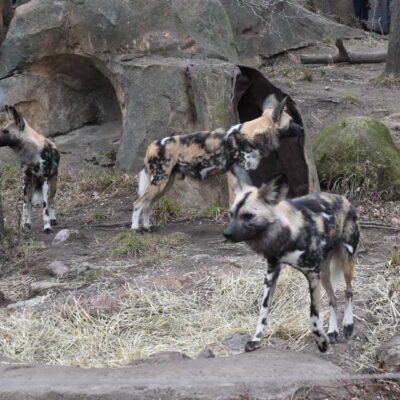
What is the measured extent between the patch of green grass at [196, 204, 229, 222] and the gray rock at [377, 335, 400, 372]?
3294 mm

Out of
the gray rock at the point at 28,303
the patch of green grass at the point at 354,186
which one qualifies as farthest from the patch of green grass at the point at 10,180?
the gray rock at the point at 28,303

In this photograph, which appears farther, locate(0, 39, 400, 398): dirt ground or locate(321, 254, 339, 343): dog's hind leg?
locate(0, 39, 400, 398): dirt ground

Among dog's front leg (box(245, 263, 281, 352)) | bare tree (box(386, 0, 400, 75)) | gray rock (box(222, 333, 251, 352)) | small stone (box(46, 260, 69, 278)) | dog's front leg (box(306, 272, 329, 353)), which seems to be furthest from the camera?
bare tree (box(386, 0, 400, 75))

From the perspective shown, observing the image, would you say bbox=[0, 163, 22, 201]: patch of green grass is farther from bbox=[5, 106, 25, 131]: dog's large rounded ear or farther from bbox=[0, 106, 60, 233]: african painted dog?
bbox=[5, 106, 25, 131]: dog's large rounded ear

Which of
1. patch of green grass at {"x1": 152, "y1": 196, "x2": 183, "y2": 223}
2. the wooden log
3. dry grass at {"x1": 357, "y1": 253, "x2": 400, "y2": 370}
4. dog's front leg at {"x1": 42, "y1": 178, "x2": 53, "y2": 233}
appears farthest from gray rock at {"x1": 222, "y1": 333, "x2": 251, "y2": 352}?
the wooden log

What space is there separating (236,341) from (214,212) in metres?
3.04

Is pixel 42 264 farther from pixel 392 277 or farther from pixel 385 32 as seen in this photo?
pixel 385 32

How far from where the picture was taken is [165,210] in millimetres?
7746

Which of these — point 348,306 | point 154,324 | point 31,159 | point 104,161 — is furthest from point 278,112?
point 104,161

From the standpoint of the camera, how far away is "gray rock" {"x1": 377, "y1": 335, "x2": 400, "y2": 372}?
4240mm

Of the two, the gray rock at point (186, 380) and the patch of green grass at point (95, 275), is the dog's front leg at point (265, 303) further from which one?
the patch of green grass at point (95, 275)

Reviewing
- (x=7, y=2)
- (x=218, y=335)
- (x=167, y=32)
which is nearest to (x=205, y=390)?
(x=218, y=335)

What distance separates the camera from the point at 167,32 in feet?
29.0

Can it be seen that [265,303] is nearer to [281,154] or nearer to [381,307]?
[381,307]
